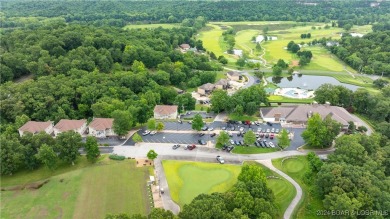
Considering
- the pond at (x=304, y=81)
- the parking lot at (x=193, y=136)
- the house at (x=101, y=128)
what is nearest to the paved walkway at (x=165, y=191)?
the parking lot at (x=193, y=136)

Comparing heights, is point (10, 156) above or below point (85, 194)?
above

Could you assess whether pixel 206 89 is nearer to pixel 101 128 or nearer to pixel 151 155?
pixel 101 128

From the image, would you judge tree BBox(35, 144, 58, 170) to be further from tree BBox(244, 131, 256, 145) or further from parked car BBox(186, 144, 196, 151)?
tree BBox(244, 131, 256, 145)

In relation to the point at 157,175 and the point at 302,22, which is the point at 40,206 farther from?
the point at 302,22

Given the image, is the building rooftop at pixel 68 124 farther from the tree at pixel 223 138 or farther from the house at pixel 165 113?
the tree at pixel 223 138

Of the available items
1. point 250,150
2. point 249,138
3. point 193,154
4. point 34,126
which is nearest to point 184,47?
point 34,126
